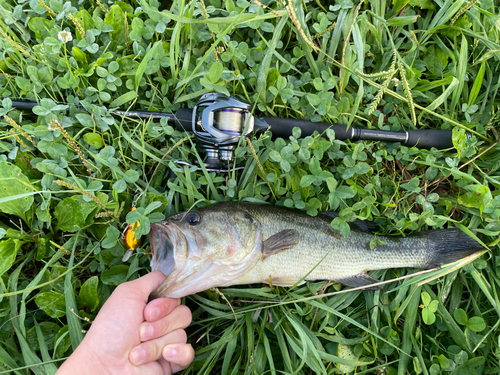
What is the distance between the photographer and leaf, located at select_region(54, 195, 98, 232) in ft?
8.30

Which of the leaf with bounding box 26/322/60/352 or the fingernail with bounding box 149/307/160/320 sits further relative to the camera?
the leaf with bounding box 26/322/60/352

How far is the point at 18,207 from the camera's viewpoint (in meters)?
2.52

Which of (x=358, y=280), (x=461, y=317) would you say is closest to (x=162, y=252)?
(x=358, y=280)

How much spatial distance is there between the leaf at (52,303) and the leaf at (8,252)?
337mm

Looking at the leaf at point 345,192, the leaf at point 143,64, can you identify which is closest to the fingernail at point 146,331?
the leaf at point 345,192

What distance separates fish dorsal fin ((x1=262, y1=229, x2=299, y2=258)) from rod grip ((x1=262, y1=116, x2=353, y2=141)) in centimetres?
90

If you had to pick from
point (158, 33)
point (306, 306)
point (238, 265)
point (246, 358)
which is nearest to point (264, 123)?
point (238, 265)

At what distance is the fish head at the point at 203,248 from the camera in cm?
223

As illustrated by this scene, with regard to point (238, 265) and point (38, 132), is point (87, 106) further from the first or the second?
point (238, 265)

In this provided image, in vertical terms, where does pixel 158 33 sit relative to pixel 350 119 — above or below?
above

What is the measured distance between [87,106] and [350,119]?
7.52 feet

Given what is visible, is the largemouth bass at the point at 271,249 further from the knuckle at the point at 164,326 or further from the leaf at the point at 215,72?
the leaf at the point at 215,72

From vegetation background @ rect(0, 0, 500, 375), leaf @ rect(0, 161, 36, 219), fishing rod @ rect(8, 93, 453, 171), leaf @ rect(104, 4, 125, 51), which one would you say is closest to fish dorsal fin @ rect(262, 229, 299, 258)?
vegetation background @ rect(0, 0, 500, 375)

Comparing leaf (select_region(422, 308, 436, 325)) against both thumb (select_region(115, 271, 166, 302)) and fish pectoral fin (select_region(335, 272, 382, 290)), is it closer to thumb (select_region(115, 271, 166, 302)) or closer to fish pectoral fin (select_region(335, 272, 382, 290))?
fish pectoral fin (select_region(335, 272, 382, 290))
